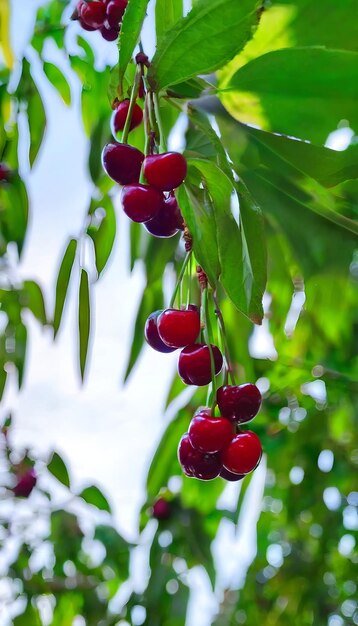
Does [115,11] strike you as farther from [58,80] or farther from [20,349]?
[20,349]

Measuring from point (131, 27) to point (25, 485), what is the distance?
1.15m

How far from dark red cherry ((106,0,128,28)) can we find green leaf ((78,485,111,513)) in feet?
2.81

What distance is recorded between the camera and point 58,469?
1.01 metres

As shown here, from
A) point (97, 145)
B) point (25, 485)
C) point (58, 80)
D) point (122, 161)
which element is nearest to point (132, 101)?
point (122, 161)

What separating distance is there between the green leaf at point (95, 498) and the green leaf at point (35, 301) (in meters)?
0.38

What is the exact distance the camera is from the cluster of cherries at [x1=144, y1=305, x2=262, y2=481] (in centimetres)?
43

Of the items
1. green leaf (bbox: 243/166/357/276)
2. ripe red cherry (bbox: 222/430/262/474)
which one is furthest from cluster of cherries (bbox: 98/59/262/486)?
green leaf (bbox: 243/166/357/276)

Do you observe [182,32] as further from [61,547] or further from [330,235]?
[61,547]

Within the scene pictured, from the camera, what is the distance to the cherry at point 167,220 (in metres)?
0.45

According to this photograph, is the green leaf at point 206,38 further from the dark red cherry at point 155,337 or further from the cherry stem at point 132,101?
the dark red cherry at point 155,337

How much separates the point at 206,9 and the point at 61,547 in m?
1.25

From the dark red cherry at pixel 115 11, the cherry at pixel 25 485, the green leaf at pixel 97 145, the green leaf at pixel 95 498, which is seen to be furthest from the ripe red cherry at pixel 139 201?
the cherry at pixel 25 485

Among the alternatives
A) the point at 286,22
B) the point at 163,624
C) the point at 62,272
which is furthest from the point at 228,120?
the point at 163,624

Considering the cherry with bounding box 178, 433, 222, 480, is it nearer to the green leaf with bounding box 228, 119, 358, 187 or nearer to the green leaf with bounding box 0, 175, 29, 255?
the green leaf with bounding box 228, 119, 358, 187
